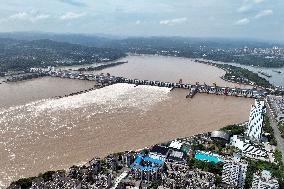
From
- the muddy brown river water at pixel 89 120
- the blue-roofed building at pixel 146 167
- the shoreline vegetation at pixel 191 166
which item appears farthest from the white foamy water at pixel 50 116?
the blue-roofed building at pixel 146 167

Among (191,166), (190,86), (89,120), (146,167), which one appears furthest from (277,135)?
(190,86)

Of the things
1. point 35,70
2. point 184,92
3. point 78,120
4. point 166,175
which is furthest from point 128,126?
point 35,70

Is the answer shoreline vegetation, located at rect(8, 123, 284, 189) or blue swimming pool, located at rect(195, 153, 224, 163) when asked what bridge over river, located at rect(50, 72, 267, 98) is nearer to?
shoreline vegetation, located at rect(8, 123, 284, 189)

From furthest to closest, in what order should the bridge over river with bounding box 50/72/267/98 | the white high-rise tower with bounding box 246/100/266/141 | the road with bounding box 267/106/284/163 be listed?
the bridge over river with bounding box 50/72/267/98, the white high-rise tower with bounding box 246/100/266/141, the road with bounding box 267/106/284/163

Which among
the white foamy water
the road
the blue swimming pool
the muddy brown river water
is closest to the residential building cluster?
the blue swimming pool

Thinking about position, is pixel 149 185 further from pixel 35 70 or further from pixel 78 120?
pixel 35 70

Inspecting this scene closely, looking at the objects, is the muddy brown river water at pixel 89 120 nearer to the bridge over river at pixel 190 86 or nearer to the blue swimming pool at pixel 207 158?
the bridge over river at pixel 190 86
